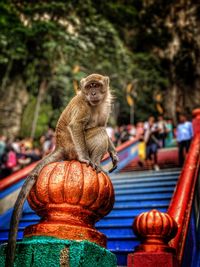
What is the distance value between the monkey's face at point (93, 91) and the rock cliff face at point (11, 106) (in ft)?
57.2

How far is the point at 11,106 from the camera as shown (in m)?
20.7

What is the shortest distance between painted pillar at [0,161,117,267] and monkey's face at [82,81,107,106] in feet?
3.94

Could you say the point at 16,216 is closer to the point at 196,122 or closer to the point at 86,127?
the point at 86,127

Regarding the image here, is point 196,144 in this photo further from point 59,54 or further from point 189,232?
point 59,54

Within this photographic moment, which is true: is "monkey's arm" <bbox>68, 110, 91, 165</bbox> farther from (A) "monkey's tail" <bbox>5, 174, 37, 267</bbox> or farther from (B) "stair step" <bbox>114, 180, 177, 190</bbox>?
(B) "stair step" <bbox>114, 180, 177, 190</bbox>

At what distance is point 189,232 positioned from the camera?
12.6 ft

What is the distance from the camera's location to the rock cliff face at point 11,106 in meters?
20.3

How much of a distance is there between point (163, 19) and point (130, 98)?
612 centimetres

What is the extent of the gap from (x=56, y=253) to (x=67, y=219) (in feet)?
0.78

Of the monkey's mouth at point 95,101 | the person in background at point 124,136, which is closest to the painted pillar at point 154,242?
the monkey's mouth at point 95,101

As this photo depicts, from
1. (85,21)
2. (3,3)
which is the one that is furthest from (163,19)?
(3,3)

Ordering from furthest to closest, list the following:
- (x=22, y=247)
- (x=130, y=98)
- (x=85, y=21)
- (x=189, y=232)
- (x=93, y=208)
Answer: (x=130, y=98) → (x=85, y=21) → (x=189, y=232) → (x=93, y=208) → (x=22, y=247)

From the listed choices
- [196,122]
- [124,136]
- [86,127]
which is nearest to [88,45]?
[124,136]

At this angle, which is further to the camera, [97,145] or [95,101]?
[95,101]
